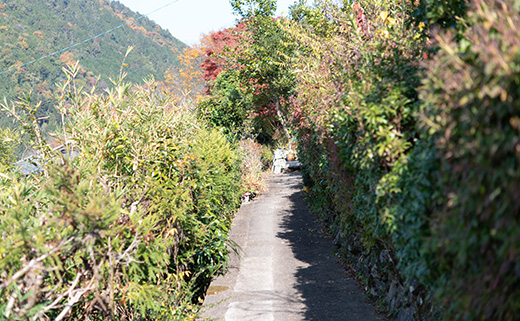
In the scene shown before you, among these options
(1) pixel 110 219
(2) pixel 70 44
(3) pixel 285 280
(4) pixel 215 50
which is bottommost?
(3) pixel 285 280

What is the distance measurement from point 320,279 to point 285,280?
60cm

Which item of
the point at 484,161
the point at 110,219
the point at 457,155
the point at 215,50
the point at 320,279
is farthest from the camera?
the point at 215,50

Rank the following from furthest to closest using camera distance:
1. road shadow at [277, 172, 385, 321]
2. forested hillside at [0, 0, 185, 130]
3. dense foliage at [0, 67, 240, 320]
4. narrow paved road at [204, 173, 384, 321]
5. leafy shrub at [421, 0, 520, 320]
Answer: forested hillside at [0, 0, 185, 130] < narrow paved road at [204, 173, 384, 321] < road shadow at [277, 172, 385, 321] < dense foliage at [0, 67, 240, 320] < leafy shrub at [421, 0, 520, 320]

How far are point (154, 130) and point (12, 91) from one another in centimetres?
5299

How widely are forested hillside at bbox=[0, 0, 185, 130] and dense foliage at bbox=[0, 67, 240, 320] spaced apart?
3281 cm

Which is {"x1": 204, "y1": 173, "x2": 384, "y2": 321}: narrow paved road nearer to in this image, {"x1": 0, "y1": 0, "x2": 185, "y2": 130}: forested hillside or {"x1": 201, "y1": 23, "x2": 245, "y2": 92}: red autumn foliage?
{"x1": 201, "y1": 23, "x2": 245, "y2": 92}: red autumn foliage

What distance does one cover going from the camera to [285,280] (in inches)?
271

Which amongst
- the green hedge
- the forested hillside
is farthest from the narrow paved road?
the forested hillside

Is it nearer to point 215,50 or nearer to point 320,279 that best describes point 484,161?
point 320,279

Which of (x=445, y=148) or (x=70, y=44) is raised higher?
(x=70, y=44)

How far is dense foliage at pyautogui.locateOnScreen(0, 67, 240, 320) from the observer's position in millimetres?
2950

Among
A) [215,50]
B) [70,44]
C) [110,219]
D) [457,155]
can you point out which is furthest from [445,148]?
[70,44]

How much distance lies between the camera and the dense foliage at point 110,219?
2950 millimetres

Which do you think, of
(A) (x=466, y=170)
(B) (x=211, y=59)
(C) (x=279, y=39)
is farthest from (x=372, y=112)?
(B) (x=211, y=59)
